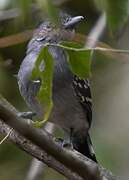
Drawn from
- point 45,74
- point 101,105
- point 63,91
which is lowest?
point 101,105

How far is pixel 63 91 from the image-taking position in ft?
8.58

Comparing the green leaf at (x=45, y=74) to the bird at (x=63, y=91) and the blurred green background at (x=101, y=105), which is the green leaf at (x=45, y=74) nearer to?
the bird at (x=63, y=91)

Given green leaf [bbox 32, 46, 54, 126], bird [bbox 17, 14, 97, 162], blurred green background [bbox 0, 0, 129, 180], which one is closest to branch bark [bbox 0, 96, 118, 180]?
green leaf [bbox 32, 46, 54, 126]

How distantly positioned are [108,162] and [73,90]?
35.9 inches

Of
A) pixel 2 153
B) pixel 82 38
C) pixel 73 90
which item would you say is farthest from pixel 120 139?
pixel 82 38

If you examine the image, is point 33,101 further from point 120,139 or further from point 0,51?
point 120,139

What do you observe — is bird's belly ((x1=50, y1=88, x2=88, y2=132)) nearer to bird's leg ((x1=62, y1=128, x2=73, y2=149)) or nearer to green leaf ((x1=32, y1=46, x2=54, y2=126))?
bird's leg ((x1=62, y1=128, x2=73, y2=149))

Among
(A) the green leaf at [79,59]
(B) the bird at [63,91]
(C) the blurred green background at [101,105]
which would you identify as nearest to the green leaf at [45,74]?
(A) the green leaf at [79,59]

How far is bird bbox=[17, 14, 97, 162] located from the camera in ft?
8.23

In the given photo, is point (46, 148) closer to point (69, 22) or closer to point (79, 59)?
point (79, 59)

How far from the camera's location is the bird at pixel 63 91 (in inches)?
98.7

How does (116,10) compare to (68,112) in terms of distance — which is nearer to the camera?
(116,10)

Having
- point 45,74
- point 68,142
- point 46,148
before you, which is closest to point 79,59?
point 45,74

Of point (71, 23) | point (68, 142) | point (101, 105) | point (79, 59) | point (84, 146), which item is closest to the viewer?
point (79, 59)
